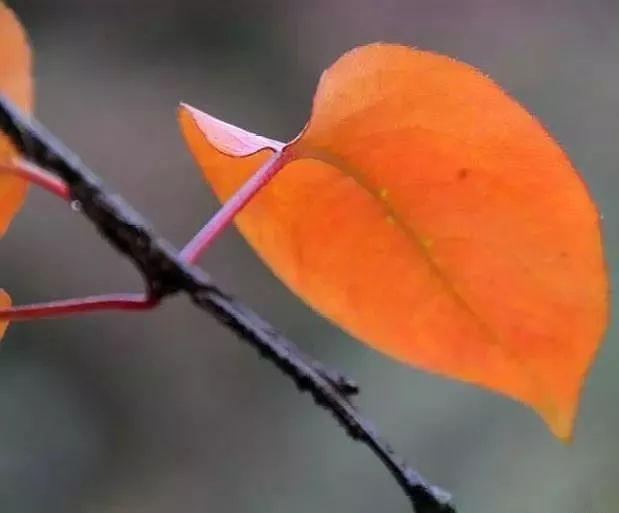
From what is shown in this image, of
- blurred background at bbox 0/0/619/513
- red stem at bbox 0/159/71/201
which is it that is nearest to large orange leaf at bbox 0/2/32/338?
red stem at bbox 0/159/71/201

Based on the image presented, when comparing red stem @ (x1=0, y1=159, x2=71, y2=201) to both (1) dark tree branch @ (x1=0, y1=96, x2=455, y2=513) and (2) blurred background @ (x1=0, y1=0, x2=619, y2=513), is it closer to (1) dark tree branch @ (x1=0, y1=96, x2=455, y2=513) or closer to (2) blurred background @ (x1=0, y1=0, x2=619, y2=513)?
(1) dark tree branch @ (x1=0, y1=96, x2=455, y2=513)

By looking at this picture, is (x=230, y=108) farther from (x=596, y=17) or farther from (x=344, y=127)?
(x=344, y=127)

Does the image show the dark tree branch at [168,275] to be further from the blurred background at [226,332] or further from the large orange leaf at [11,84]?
the blurred background at [226,332]

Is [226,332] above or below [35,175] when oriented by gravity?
below

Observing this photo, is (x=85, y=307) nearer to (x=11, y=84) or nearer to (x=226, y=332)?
(x=11, y=84)

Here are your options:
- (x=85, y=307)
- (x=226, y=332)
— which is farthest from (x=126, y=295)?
(x=226, y=332)

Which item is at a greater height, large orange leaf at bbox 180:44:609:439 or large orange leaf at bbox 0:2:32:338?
large orange leaf at bbox 180:44:609:439

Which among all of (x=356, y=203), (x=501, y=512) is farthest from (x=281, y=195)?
(x=501, y=512)

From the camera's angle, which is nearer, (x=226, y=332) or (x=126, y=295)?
(x=126, y=295)
